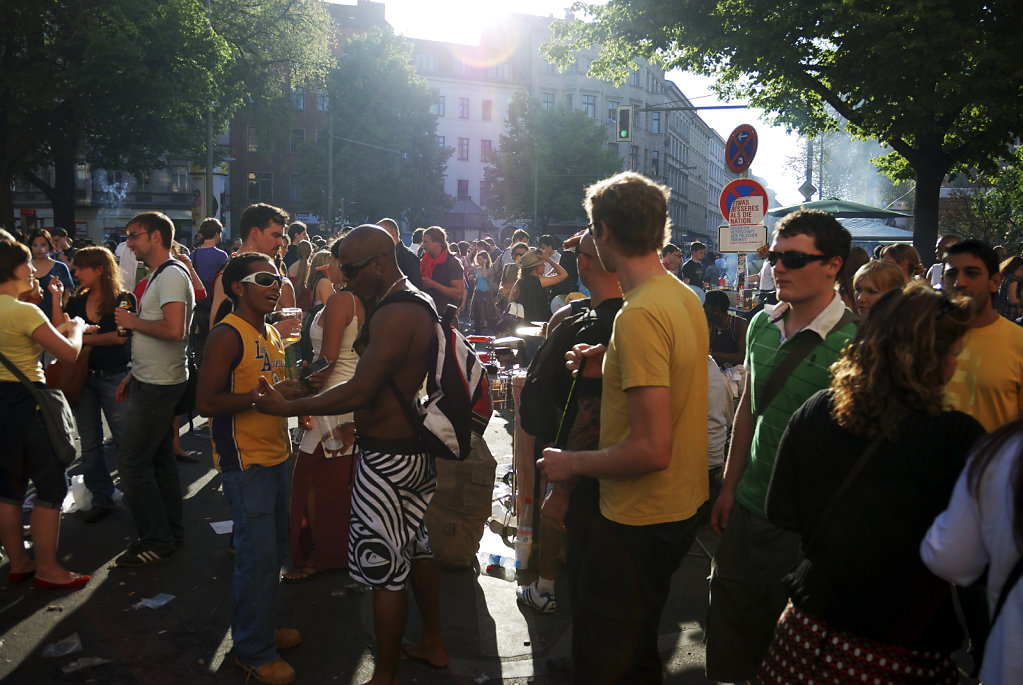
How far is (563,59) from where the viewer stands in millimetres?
24266

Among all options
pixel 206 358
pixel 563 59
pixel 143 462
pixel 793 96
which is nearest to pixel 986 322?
pixel 206 358

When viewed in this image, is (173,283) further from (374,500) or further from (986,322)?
(986,322)

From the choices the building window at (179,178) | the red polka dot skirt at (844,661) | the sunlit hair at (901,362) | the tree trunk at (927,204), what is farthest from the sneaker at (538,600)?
the building window at (179,178)

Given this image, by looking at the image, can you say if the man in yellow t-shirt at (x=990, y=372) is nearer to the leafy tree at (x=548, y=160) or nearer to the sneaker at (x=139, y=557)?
the sneaker at (x=139, y=557)

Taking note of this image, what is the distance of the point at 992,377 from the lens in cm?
364

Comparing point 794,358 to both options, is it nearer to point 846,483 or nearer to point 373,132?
point 846,483

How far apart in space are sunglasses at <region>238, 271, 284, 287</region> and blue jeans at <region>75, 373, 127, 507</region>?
2826 millimetres

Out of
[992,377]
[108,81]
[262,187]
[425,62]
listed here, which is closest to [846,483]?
[992,377]

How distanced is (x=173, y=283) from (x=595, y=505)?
3.31m

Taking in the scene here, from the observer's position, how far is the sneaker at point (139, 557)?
5.21 metres

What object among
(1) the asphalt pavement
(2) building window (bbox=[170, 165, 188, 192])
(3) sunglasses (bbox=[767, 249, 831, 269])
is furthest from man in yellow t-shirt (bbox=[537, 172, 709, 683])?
(2) building window (bbox=[170, 165, 188, 192])

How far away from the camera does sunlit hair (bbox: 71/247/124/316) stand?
235 inches

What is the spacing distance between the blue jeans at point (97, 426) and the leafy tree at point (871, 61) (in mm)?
14676

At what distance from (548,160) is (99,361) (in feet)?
190
